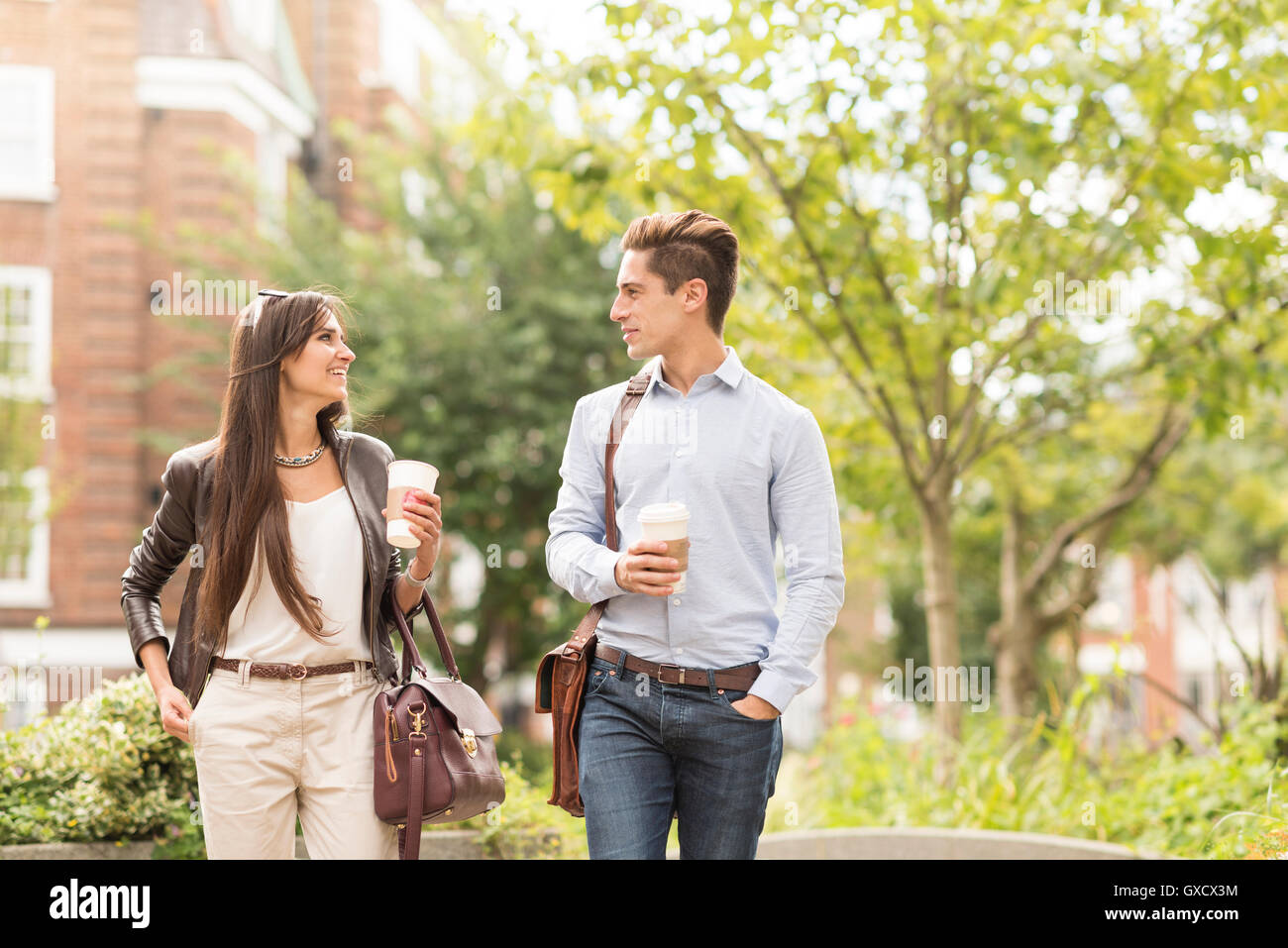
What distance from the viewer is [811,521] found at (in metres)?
2.86

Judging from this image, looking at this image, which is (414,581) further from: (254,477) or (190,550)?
(190,550)

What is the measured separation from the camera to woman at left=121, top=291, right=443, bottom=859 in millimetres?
2803

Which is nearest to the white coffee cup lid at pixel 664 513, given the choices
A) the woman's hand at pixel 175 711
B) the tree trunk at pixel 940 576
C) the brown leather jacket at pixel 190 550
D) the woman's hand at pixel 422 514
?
the woman's hand at pixel 422 514

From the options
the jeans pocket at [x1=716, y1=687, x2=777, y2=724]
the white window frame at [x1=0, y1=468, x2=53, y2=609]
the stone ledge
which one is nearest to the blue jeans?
the jeans pocket at [x1=716, y1=687, x2=777, y2=724]

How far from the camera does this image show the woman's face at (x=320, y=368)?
2959 mm

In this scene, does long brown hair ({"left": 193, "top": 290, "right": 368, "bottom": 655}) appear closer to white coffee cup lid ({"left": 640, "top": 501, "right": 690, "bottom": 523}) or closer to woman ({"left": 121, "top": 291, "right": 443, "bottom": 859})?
woman ({"left": 121, "top": 291, "right": 443, "bottom": 859})

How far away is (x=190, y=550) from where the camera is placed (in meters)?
3.09

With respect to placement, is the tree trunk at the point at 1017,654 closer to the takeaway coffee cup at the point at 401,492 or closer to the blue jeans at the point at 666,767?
the blue jeans at the point at 666,767

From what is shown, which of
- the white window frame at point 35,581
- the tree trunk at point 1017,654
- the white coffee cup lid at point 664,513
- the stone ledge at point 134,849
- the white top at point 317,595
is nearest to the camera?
the white coffee cup lid at point 664,513

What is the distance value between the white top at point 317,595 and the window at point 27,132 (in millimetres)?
15935

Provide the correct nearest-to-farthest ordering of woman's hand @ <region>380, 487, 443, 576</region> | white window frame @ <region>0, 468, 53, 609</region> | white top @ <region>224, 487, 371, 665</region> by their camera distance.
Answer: woman's hand @ <region>380, 487, 443, 576</region> → white top @ <region>224, 487, 371, 665</region> → white window frame @ <region>0, 468, 53, 609</region>

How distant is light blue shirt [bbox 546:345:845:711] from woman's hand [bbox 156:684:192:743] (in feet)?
3.10

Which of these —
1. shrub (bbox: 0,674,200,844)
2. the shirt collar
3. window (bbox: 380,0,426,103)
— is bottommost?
shrub (bbox: 0,674,200,844)
